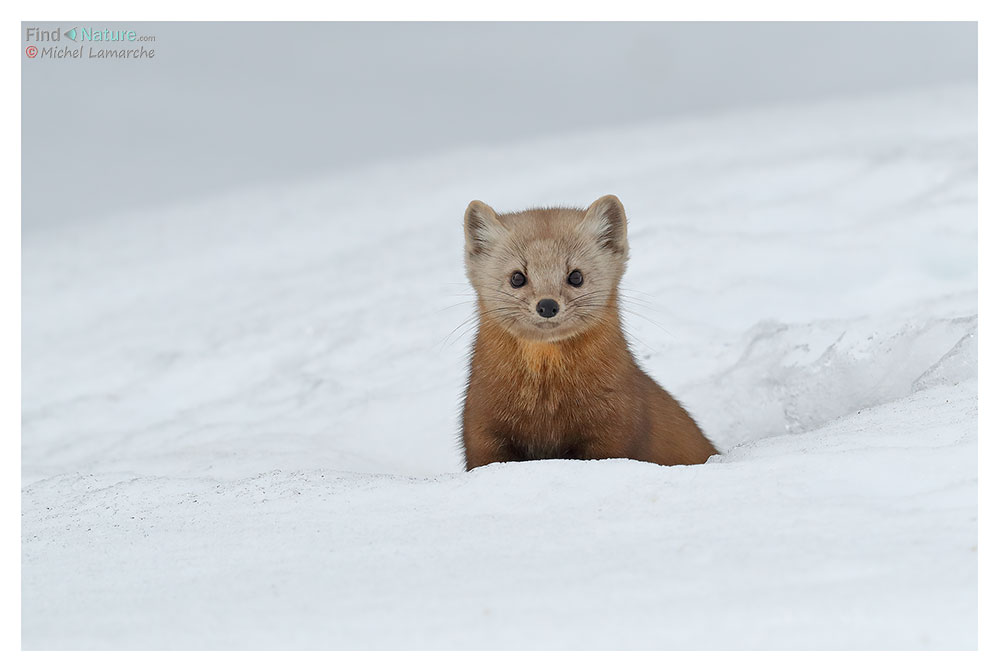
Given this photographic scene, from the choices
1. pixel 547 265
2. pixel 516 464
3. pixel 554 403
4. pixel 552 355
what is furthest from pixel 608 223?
pixel 516 464

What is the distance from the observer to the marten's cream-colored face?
481 cm

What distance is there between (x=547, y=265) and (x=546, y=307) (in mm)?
261

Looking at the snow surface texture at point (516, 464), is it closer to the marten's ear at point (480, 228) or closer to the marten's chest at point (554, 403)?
the marten's chest at point (554, 403)

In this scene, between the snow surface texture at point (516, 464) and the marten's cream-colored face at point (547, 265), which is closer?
the snow surface texture at point (516, 464)

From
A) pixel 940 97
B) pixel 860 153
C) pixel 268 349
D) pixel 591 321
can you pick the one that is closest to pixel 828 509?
pixel 591 321

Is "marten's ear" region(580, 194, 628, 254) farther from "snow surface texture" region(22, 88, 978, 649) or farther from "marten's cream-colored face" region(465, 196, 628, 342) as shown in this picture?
"snow surface texture" region(22, 88, 978, 649)

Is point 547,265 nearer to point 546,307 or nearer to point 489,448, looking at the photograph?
point 546,307

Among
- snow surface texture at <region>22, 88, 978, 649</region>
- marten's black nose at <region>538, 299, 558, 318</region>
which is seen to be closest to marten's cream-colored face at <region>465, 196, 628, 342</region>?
marten's black nose at <region>538, 299, 558, 318</region>

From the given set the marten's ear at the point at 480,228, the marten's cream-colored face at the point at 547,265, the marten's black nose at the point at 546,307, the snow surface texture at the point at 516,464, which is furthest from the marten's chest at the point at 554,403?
the marten's ear at the point at 480,228

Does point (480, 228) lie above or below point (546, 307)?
above

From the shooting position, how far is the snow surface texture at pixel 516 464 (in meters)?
3.27

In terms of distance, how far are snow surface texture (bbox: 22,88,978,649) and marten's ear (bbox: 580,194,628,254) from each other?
3.48ft

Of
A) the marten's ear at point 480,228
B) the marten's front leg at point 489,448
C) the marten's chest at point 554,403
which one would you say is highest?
the marten's ear at point 480,228

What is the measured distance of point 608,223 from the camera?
521 centimetres
